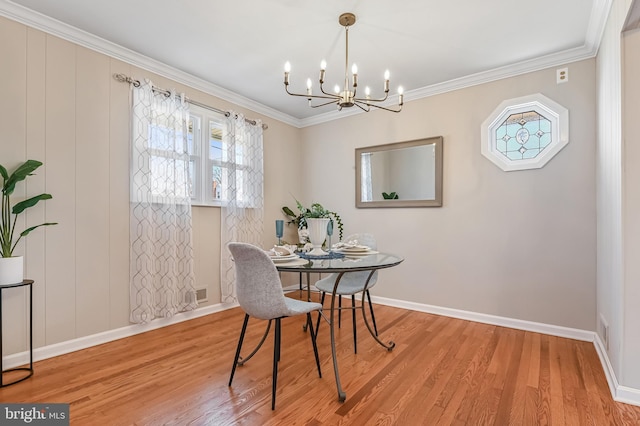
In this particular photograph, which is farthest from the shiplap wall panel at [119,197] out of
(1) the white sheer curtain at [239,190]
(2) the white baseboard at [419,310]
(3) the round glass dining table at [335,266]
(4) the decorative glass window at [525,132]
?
(4) the decorative glass window at [525,132]

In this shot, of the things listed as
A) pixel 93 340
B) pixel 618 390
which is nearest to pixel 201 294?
pixel 93 340

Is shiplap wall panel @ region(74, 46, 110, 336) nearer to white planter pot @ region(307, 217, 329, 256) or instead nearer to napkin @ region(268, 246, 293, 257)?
napkin @ region(268, 246, 293, 257)

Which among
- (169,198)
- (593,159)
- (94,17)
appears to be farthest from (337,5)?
(593,159)

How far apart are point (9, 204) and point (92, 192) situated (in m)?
0.53

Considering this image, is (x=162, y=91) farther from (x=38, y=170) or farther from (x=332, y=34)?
(x=332, y=34)

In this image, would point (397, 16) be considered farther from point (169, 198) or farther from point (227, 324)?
point (227, 324)

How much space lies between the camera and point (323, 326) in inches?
124

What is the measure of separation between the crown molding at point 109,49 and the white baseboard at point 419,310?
94.7 inches

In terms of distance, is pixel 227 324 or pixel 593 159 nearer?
pixel 593 159

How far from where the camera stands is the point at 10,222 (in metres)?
2.23

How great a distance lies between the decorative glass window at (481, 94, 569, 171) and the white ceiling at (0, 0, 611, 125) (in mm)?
366

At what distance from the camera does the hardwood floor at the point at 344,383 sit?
67.1 inches

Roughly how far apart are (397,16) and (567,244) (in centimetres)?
246

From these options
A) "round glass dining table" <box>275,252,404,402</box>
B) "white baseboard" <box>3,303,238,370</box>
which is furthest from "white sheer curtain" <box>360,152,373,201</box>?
"white baseboard" <box>3,303,238,370</box>
